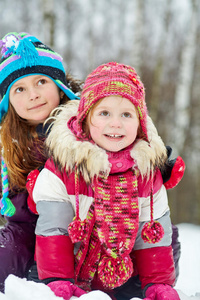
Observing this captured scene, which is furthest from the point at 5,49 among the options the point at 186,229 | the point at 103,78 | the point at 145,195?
the point at 186,229

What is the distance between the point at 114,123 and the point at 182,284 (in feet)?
5.26

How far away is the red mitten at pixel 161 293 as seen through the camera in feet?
5.12

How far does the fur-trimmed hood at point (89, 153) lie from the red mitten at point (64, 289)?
0.47m

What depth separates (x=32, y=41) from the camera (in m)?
2.19

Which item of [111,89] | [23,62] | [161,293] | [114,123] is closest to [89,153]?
[114,123]

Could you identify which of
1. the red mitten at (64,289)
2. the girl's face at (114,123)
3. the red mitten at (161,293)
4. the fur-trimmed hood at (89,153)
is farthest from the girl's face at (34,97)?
the red mitten at (161,293)

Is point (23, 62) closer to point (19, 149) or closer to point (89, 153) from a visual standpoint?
point (19, 149)

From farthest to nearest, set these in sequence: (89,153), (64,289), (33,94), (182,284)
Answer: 1. (182,284)
2. (33,94)
3. (89,153)
4. (64,289)

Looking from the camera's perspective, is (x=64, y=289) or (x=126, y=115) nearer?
(x=64, y=289)

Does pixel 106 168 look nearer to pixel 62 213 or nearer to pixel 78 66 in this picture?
pixel 62 213

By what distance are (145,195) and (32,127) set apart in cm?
91

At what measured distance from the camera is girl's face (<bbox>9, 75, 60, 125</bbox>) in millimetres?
2115

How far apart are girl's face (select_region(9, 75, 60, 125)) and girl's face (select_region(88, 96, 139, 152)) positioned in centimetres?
58

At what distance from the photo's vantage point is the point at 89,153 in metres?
1.63
